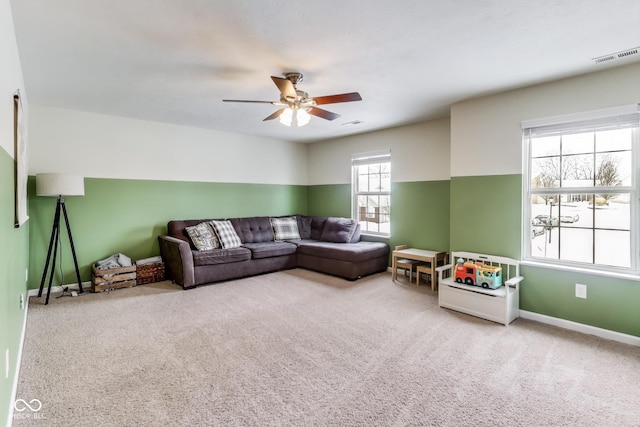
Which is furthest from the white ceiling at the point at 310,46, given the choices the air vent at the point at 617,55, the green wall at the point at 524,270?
the green wall at the point at 524,270

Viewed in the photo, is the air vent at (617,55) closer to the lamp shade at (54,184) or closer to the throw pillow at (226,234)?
the throw pillow at (226,234)

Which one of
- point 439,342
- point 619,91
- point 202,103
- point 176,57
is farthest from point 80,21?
point 619,91

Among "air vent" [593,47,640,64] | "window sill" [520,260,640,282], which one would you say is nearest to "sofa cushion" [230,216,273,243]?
"window sill" [520,260,640,282]

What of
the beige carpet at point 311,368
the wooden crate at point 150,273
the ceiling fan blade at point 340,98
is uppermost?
the ceiling fan blade at point 340,98

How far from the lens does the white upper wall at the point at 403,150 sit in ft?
15.8

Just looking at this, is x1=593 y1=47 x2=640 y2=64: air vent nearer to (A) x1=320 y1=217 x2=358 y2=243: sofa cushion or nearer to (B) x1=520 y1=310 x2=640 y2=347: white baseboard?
(B) x1=520 y1=310 x2=640 y2=347: white baseboard

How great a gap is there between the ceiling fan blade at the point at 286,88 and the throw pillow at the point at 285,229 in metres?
3.37

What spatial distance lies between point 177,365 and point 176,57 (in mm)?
2567

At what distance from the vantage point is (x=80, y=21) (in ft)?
7.06

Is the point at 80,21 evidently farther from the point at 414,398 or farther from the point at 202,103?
the point at 414,398

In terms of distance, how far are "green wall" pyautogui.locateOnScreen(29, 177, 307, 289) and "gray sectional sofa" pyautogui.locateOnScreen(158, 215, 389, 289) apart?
0.97 ft

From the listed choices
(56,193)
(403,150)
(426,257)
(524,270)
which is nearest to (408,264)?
(426,257)

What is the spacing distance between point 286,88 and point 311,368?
7.66ft

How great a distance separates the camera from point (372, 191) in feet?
19.3
